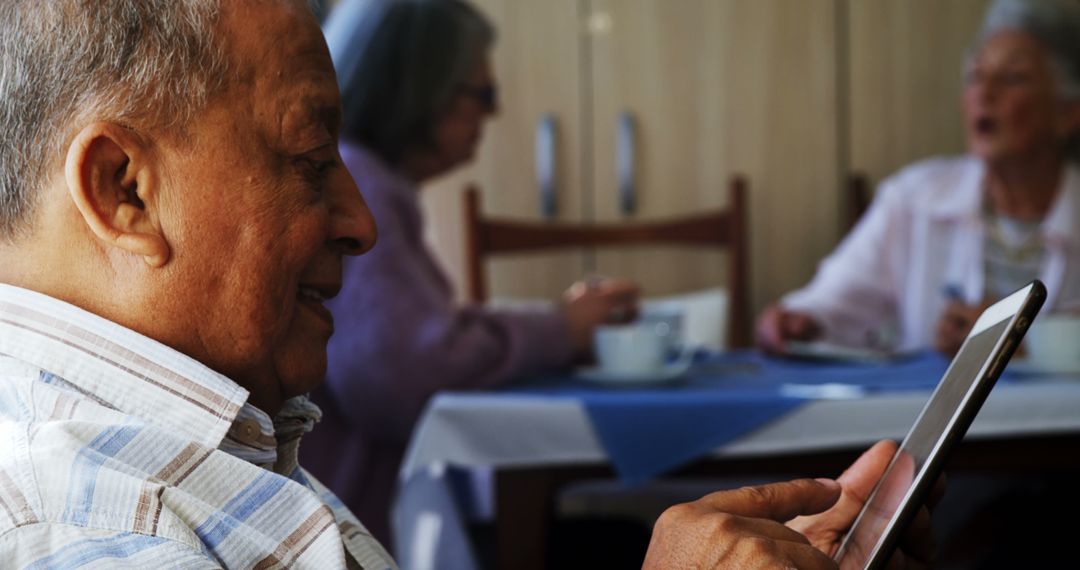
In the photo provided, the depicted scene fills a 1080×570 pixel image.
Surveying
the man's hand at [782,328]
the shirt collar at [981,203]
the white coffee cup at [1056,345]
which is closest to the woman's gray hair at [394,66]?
the man's hand at [782,328]

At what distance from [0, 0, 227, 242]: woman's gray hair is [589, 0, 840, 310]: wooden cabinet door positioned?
2.63 meters

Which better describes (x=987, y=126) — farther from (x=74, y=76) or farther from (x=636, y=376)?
(x=74, y=76)

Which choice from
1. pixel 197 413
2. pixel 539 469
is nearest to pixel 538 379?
pixel 539 469

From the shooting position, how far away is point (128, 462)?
0.48 metres

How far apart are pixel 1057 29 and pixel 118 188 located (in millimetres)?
2097

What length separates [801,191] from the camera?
3180 millimetres

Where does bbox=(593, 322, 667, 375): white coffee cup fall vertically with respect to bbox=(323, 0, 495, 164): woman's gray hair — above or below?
below

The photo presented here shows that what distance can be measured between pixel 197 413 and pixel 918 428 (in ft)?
1.38

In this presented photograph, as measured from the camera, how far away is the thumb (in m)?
0.59

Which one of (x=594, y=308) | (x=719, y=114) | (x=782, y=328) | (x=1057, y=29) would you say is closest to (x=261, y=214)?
(x=594, y=308)

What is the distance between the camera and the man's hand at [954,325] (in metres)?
1.63

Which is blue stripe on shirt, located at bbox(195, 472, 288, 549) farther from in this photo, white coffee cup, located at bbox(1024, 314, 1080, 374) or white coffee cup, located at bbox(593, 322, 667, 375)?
white coffee cup, located at bbox(1024, 314, 1080, 374)

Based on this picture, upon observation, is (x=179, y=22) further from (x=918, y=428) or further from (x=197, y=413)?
(x=918, y=428)

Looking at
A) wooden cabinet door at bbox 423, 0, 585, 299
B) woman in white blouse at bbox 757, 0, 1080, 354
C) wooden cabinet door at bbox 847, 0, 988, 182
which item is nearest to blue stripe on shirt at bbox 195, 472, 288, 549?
woman in white blouse at bbox 757, 0, 1080, 354
